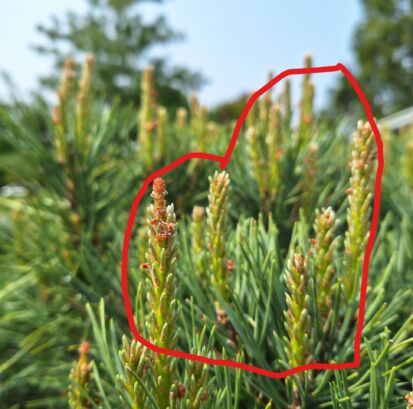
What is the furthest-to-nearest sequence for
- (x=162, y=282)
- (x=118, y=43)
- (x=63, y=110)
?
1. (x=118, y=43)
2. (x=63, y=110)
3. (x=162, y=282)

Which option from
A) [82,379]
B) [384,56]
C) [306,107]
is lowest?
[82,379]

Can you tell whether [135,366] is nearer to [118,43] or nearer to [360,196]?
[360,196]

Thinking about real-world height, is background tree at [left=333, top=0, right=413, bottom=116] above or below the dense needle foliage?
above

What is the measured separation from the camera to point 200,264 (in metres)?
0.43

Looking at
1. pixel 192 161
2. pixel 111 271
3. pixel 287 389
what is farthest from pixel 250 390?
pixel 192 161

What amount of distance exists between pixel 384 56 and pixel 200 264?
1506 centimetres

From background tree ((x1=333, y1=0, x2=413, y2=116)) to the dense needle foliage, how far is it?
13.7m

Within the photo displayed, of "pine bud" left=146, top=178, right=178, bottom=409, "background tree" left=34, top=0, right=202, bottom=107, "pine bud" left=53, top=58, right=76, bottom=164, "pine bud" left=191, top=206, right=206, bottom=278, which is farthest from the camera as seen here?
"background tree" left=34, top=0, right=202, bottom=107

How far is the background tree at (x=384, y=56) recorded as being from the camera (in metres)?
13.7

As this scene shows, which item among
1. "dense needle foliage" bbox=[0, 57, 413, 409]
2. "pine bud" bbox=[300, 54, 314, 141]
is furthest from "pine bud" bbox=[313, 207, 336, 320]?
"pine bud" bbox=[300, 54, 314, 141]

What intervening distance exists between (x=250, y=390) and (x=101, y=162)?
1.44 ft

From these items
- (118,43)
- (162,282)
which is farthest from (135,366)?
(118,43)

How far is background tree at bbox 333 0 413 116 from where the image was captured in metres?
13.7

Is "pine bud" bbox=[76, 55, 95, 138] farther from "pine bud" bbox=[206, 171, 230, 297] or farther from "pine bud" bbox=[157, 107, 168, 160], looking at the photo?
"pine bud" bbox=[206, 171, 230, 297]
